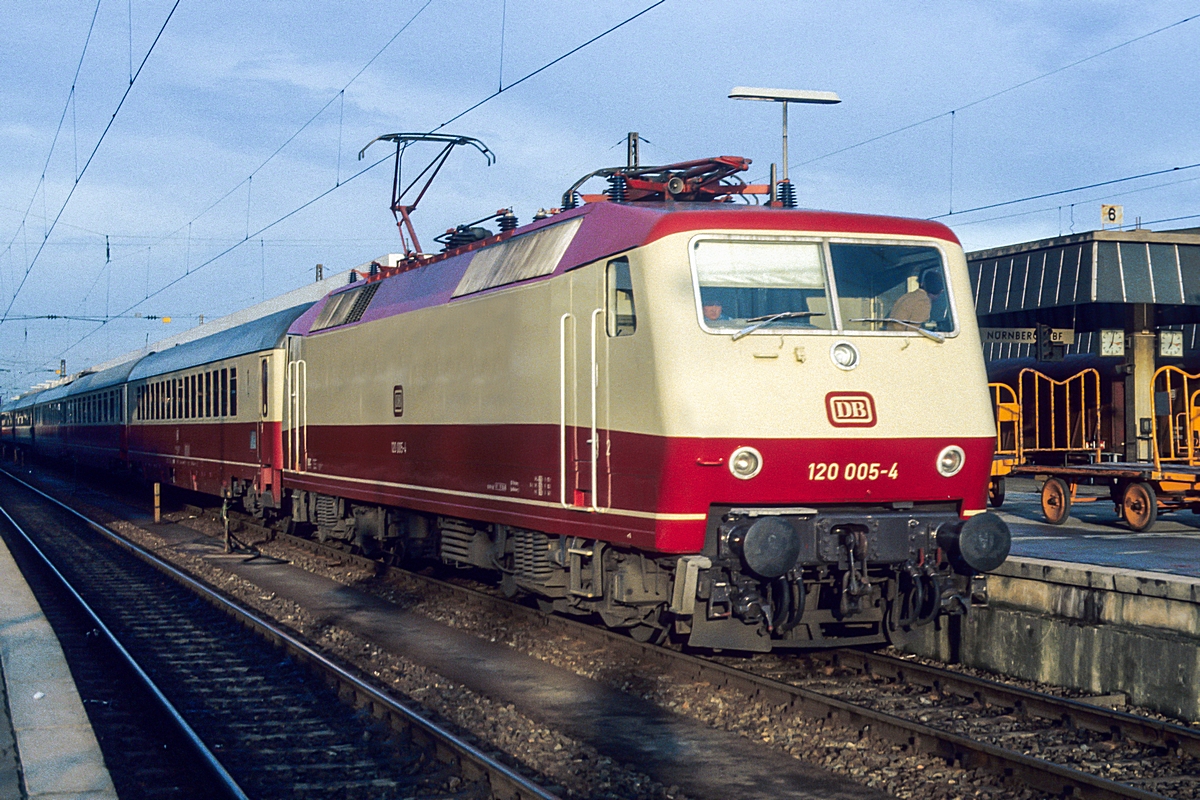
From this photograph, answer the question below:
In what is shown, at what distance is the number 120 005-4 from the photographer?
28.5 feet

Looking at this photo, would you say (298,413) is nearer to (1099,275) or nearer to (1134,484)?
(1134,484)

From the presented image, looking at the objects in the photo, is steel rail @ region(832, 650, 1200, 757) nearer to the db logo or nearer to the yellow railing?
the db logo

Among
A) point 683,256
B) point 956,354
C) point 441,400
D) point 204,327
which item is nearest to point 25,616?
point 441,400

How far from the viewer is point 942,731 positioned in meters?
7.21

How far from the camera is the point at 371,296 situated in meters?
15.0

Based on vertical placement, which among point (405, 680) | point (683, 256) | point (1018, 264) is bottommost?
point (405, 680)

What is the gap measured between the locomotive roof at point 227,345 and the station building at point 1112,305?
10782 mm

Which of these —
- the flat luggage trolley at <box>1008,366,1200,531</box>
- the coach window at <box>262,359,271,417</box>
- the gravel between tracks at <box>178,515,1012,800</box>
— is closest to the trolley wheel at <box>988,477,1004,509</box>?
the flat luggage trolley at <box>1008,366,1200,531</box>

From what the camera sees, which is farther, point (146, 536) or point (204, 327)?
point (204, 327)

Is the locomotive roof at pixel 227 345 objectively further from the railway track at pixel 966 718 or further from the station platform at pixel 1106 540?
the station platform at pixel 1106 540

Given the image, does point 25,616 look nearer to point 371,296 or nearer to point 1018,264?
point 371,296

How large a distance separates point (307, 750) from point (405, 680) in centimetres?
207

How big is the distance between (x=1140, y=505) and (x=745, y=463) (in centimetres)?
967

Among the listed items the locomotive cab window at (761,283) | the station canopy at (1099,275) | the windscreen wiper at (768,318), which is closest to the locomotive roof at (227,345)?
the locomotive cab window at (761,283)
